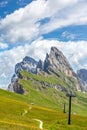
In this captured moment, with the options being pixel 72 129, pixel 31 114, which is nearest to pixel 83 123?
pixel 72 129

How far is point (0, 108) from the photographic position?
348ft

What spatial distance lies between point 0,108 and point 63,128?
38.5 m

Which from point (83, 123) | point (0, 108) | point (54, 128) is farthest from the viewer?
point (0, 108)

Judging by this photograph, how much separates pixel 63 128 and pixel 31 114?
135ft

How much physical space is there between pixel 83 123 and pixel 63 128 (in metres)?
20.6

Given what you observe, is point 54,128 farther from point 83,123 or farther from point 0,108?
point 0,108

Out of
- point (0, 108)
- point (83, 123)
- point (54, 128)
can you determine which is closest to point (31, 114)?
point (0, 108)

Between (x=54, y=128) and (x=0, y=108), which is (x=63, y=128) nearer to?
(x=54, y=128)

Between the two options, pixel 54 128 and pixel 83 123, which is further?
pixel 83 123

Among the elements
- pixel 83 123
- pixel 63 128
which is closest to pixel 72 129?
pixel 63 128

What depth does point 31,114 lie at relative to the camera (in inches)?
4437

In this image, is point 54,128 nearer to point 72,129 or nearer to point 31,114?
point 72,129

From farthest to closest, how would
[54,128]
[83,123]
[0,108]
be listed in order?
[0,108], [83,123], [54,128]

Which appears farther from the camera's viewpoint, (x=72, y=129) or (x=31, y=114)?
(x=31, y=114)
